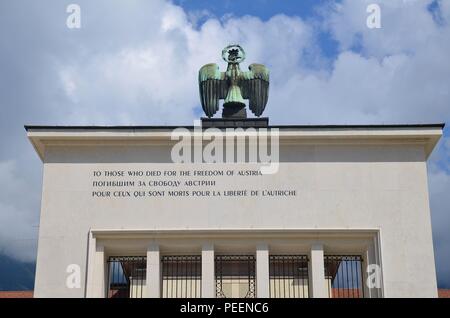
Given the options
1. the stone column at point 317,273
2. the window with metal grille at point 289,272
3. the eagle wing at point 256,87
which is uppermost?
the eagle wing at point 256,87

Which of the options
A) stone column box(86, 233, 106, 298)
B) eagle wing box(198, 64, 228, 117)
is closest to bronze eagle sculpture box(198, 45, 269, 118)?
eagle wing box(198, 64, 228, 117)

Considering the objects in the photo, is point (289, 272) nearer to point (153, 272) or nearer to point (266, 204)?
point (266, 204)

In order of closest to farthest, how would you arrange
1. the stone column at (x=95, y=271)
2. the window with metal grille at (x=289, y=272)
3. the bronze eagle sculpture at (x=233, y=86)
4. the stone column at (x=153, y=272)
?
1. the stone column at (x=95, y=271)
2. the stone column at (x=153, y=272)
3. the window with metal grille at (x=289, y=272)
4. the bronze eagle sculpture at (x=233, y=86)

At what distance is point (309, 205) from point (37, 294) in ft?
25.7

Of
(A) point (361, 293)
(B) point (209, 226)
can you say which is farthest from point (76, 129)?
(A) point (361, 293)

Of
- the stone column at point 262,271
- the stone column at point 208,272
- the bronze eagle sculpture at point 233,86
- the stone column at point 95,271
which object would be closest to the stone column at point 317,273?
the stone column at point 262,271

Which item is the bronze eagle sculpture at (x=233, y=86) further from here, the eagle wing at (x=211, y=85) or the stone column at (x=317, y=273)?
the stone column at (x=317, y=273)

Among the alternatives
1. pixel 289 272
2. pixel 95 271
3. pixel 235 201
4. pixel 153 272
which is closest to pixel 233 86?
pixel 235 201

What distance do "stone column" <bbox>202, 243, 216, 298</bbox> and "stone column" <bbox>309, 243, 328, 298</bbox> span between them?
275cm

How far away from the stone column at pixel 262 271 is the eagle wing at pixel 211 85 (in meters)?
4.93

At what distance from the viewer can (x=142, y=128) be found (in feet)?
65.5

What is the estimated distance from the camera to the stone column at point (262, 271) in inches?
754

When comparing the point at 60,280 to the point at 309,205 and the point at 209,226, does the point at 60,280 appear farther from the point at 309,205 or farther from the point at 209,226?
the point at 309,205
